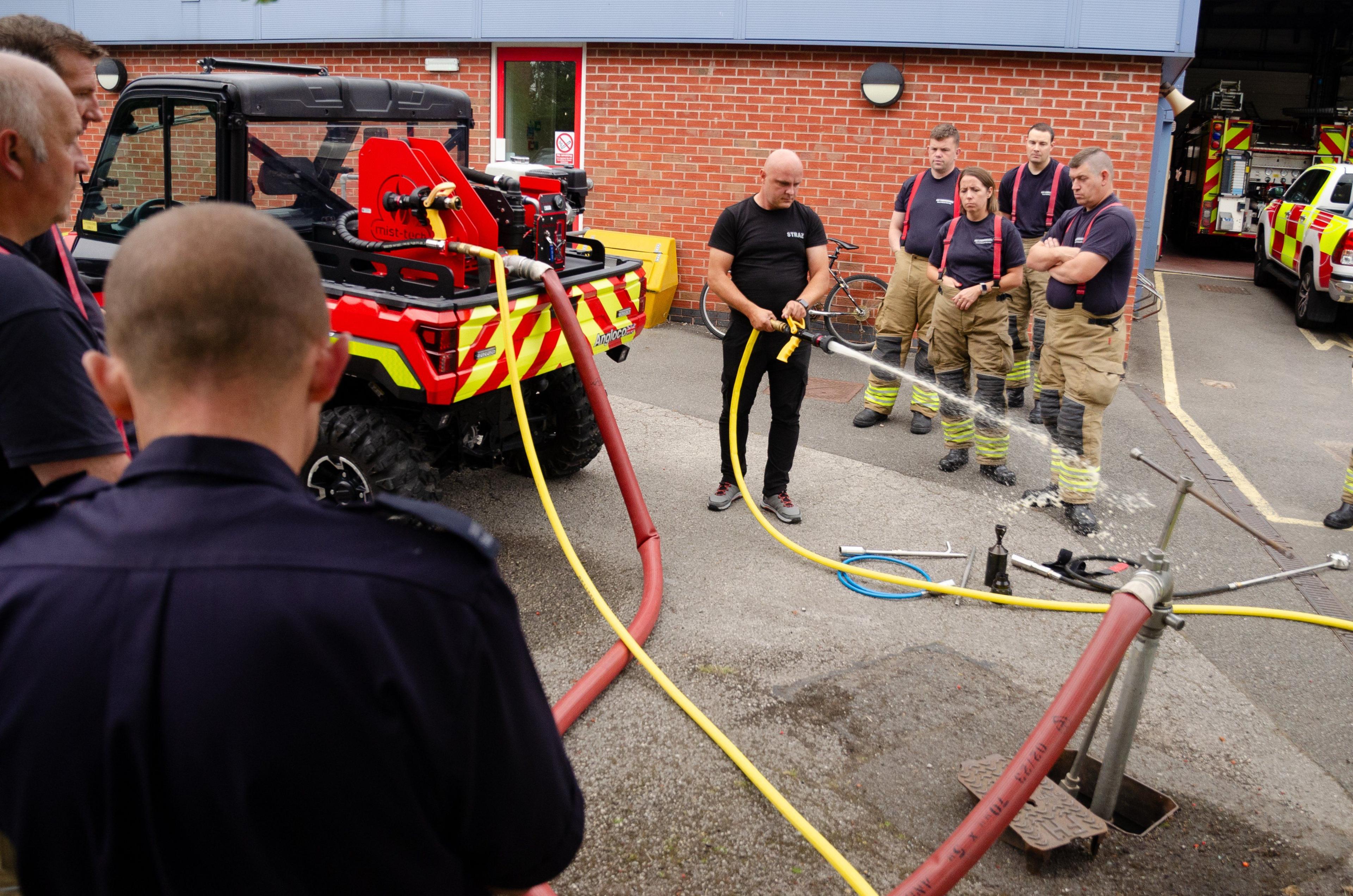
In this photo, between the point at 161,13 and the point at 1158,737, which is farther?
the point at 161,13

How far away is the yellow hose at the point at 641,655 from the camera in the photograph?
305cm

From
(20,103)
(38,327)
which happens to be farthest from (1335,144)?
(38,327)

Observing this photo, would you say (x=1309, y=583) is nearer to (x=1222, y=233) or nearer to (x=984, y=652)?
(x=984, y=652)

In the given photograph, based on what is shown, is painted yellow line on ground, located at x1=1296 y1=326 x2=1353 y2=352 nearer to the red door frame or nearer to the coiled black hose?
the red door frame

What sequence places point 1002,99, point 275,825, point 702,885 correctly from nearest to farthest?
point 275,825 < point 702,885 < point 1002,99

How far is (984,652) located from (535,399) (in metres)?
2.79

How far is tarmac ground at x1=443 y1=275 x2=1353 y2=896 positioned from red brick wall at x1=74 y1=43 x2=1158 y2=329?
11.0 feet

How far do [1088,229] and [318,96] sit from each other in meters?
4.39

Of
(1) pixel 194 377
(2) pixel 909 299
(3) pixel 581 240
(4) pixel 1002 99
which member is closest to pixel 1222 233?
(4) pixel 1002 99

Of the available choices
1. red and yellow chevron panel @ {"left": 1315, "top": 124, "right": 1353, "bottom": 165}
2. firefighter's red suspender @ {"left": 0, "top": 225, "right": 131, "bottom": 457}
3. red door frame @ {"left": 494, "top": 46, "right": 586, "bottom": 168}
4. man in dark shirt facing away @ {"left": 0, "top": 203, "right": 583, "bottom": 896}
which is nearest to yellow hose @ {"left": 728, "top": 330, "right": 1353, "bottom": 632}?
firefighter's red suspender @ {"left": 0, "top": 225, "right": 131, "bottom": 457}

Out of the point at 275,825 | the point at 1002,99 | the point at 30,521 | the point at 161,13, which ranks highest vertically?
the point at 161,13

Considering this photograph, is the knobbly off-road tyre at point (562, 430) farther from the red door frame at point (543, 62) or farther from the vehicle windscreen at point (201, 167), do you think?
the red door frame at point (543, 62)

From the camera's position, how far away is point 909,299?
8016 mm

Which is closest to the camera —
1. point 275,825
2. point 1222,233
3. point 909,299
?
point 275,825
